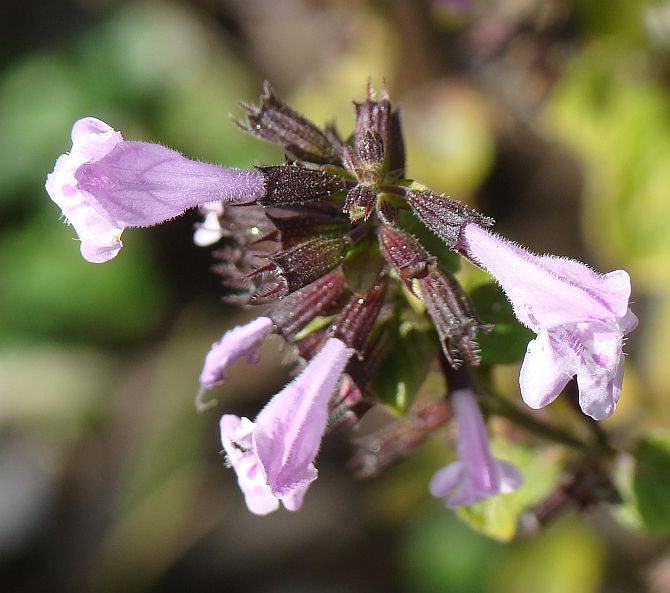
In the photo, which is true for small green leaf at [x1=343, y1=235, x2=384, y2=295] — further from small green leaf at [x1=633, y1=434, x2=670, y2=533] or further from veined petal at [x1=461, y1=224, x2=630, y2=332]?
small green leaf at [x1=633, y1=434, x2=670, y2=533]

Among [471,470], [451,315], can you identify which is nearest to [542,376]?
[451,315]

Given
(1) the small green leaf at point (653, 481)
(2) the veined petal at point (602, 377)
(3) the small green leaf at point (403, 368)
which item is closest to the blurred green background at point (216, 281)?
(1) the small green leaf at point (653, 481)

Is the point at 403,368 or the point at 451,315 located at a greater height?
the point at 451,315

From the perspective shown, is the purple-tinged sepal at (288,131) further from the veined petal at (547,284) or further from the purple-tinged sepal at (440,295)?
the veined petal at (547,284)

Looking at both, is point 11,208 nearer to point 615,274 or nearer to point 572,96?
point 572,96

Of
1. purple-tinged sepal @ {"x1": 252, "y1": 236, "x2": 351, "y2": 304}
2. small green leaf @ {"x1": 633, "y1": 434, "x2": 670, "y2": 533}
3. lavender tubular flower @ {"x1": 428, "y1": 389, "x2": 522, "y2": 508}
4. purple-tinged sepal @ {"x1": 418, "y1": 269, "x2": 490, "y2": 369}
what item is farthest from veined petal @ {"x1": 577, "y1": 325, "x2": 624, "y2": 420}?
small green leaf @ {"x1": 633, "y1": 434, "x2": 670, "y2": 533}

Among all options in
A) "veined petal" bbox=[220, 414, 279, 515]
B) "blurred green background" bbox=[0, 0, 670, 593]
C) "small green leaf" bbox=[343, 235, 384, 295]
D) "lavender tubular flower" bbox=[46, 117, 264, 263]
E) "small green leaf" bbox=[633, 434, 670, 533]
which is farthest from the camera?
"blurred green background" bbox=[0, 0, 670, 593]

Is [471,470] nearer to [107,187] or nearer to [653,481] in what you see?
[653,481]
